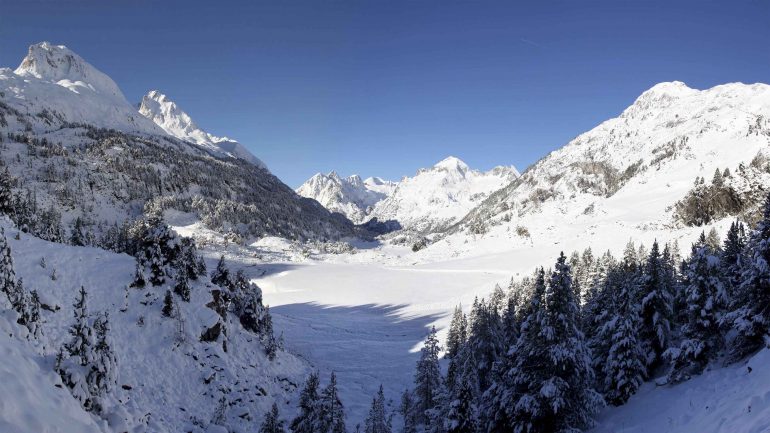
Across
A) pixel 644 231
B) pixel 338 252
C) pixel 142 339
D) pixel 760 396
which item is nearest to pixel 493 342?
pixel 760 396

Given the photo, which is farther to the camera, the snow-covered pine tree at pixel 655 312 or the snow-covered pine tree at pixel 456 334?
the snow-covered pine tree at pixel 456 334

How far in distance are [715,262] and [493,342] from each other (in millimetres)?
17994

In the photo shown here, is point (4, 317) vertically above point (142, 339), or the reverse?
point (4, 317)

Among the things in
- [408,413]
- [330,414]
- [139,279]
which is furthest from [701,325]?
[139,279]

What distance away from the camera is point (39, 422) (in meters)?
8.73

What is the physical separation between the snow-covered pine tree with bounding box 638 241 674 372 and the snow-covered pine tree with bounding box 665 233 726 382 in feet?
4.81

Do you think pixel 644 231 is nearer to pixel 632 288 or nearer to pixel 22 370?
pixel 632 288

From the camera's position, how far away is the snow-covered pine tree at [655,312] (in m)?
24.8

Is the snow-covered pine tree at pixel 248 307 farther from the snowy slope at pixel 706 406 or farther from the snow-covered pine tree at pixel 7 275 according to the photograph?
the snowy slope at pixel 706 406

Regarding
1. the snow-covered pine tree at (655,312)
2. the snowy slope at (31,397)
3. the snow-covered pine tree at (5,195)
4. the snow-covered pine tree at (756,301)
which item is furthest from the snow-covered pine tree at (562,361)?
the snow-covered pine tree at (5,195)

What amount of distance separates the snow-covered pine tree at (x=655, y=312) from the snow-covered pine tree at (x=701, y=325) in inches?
57.7

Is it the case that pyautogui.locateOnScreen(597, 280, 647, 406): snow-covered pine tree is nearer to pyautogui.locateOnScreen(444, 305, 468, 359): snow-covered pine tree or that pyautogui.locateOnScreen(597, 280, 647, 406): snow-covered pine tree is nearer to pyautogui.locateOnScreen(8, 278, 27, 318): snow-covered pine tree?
pyautogui.locateOnScreen(444, 305, 468, 359): snow-covered pine tree

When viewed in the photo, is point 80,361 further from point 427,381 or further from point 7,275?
point 427,381

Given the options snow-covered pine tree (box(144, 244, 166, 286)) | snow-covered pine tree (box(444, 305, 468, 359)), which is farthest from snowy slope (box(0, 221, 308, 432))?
snow-covered pine tree (box(444, 305, 468, 359))
